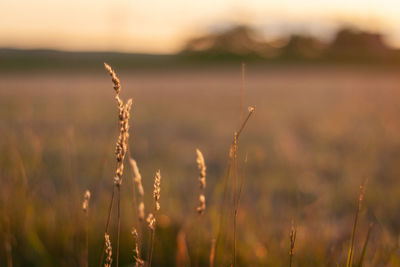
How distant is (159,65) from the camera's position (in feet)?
125

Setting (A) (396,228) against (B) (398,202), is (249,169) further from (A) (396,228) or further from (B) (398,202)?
(A) (396,228)

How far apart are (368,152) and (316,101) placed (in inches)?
244

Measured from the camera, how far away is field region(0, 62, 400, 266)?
1.73 m

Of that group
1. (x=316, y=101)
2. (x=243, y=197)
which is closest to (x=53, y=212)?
(x=243, y=197)

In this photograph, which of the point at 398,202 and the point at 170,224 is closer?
the point at 170,224

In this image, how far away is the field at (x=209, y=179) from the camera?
1.73m

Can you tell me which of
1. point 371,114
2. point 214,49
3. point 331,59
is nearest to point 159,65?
point 214,49

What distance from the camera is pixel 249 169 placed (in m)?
4.16

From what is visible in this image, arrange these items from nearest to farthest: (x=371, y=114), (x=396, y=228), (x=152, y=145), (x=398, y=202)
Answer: (x=396, y=228)
(x=398, y=202)
(x=152, y=145)
(x=371, y=114)

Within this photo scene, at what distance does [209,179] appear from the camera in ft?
13.0

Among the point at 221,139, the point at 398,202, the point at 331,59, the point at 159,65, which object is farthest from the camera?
the point at 159,65

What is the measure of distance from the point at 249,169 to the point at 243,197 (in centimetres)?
112

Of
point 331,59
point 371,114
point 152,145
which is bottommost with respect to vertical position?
point 152,145

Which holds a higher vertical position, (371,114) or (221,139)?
(371,114)
